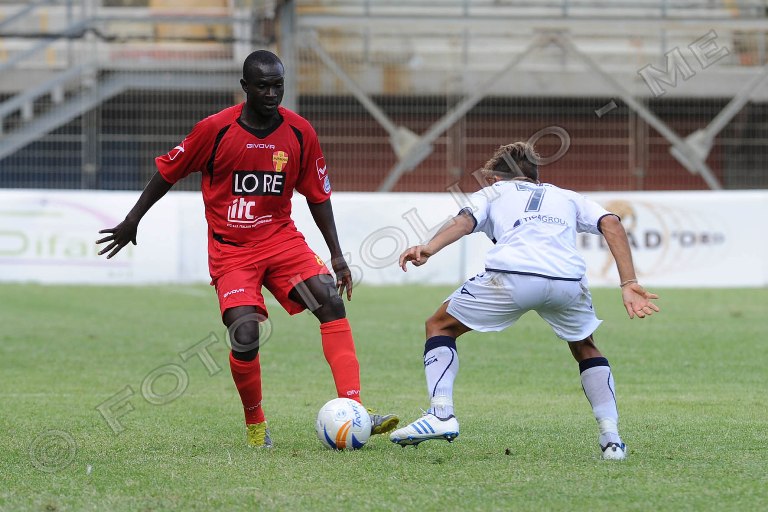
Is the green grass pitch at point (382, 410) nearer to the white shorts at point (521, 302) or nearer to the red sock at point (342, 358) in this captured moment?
the red sock at point (342, 358)

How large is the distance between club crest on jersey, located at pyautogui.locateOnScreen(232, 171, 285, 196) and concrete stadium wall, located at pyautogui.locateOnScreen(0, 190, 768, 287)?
490 inches

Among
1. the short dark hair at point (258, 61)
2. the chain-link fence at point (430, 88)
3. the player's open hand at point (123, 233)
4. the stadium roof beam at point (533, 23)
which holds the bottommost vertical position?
the player's open hand at point (123, 233)

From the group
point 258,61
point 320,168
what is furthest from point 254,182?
point 258,61

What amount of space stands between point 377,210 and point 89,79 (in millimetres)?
6187

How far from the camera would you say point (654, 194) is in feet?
64.1

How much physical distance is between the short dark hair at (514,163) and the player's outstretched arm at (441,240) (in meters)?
0.36

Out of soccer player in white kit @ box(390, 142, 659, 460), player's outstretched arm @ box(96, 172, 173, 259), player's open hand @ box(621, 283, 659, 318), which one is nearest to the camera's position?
player's open hand @ box(621, 283, 659, 318)

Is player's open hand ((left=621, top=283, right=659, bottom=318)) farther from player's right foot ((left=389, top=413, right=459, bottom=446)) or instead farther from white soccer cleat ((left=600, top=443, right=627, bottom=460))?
player's right foot ((left=389, top=413, right=459, bottom=446))

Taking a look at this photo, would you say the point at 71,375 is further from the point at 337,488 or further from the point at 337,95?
the point at 337,95

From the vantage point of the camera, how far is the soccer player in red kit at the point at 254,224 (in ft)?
21.9

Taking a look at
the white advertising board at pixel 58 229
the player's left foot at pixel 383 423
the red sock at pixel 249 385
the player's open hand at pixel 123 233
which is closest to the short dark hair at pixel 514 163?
the player's left foot at pixel 383 423

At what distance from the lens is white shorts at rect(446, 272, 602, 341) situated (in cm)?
610

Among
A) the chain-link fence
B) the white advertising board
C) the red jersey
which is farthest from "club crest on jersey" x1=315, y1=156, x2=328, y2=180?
the chain-link fence

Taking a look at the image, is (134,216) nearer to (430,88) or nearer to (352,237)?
(352,237)
